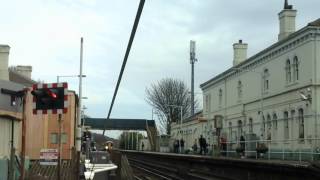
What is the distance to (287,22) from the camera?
59.0 metres

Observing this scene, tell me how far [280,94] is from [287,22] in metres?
7.95

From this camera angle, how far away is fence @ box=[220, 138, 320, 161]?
30.4 metres

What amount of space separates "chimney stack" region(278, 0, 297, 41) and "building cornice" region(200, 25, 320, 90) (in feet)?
6.24

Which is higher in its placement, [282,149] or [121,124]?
[121,124]

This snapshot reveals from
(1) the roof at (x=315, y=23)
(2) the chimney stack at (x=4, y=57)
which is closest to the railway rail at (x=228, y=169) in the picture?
(2) the chimney stack at (x=4, y=57)

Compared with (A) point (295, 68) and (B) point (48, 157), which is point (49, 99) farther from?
(A) point (295, 68)

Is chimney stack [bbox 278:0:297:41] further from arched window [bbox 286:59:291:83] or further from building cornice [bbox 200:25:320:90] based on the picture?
arched window [bbox 286:59:291:83]

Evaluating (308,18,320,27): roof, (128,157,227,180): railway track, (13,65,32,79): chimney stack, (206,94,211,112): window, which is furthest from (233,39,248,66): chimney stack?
(308,18,320,27): roof

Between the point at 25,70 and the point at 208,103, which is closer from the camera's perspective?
the point at 25,70

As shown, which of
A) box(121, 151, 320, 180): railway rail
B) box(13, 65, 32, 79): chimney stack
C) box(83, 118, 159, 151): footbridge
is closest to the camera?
box(121, 151, 320, 180): railway rail

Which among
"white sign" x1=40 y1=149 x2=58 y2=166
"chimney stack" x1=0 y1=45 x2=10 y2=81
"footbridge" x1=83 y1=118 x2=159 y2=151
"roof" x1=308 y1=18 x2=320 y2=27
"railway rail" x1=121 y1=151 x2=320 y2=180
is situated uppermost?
"roof" x1=308 y1=18 x2=320 y2=27

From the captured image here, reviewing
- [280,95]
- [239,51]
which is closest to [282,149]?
[280,95]

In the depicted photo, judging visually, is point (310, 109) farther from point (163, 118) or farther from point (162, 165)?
point (163, 118)

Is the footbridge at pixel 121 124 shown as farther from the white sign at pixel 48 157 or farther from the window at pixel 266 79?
the white sign at pixel 48 157
